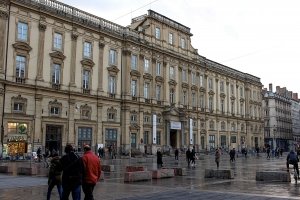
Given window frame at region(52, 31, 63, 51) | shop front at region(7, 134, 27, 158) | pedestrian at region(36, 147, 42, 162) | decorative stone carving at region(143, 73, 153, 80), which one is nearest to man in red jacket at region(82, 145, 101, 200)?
pedestrian at region(36, 147, 42, 162)

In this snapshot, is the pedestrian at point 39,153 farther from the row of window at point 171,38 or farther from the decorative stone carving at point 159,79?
the row of window at point 171,38

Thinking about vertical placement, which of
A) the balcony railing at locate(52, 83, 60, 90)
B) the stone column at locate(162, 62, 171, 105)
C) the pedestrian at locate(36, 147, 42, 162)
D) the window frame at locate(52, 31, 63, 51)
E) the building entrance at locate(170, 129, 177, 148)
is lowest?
the pedestrian at locate(36, 147, 42, 162)

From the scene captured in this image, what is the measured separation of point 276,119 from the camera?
4759 inches

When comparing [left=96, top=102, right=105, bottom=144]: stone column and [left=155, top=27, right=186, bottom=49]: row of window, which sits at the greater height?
[left=155, top=27, right=186, bottom=49]: row of window

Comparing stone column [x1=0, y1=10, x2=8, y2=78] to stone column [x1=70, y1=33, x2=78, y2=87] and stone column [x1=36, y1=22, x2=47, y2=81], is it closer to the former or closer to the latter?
stone column [x1=36, y1=22, x2=47, y2=81]

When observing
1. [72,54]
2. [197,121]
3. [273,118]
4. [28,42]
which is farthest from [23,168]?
[273,118]

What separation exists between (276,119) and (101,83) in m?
84.1

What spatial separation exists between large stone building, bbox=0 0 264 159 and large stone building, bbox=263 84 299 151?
1784 inches

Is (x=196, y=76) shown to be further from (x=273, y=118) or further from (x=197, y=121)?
(x=273, y=118)

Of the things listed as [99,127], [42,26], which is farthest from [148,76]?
[42,26]

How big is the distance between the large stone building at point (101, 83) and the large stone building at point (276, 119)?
1784 inches

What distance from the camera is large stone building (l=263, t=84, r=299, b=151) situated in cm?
11981

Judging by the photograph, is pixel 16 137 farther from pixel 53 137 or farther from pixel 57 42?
pixel 57 42

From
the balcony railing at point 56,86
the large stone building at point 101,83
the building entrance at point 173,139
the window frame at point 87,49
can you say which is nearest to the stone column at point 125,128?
the large stone building at point 101,83
